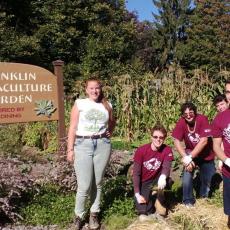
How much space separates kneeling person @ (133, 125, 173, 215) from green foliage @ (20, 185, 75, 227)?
85cm

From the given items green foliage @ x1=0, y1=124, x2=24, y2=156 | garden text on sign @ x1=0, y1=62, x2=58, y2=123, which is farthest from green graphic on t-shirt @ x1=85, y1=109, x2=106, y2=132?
green foliage @ x1=0, y1=124, x2=24, y2=156

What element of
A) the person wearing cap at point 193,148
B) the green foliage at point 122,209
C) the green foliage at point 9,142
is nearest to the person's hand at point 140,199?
the green foliage at point 122,209

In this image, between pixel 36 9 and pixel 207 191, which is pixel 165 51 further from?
pixel 207 191

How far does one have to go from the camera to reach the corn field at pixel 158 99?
9883 mm

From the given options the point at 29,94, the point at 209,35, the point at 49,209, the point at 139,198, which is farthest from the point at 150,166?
the point at 209,35

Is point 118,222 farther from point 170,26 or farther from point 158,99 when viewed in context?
point 170,26

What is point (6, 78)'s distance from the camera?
6426 millimetres

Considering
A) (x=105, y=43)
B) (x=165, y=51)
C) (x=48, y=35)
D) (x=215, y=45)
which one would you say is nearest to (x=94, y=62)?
(x=105, y=43)

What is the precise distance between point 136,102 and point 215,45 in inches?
1208

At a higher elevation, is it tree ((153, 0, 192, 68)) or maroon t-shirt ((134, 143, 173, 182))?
tree ((153, 0, 192, 68))

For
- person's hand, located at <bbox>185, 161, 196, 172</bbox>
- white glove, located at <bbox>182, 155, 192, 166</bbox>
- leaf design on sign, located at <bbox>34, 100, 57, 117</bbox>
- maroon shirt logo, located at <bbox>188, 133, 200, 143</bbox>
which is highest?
leaf design on sign, located at <bbox>34, 100, 57, 117</bbox>

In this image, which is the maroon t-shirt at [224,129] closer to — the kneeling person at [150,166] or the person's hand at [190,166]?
the kneeling person at [150,166]

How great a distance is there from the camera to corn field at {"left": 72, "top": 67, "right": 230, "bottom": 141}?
9883 mm

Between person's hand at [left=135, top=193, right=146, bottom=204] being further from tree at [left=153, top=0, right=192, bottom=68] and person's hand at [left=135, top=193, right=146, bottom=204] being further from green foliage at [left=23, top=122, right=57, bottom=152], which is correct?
tree at [left=153, top=0, right=192, bottom=68]
